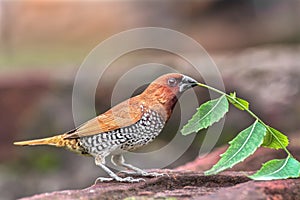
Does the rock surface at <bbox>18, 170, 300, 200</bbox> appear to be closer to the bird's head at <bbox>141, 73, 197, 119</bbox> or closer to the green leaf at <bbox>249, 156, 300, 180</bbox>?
the green leaf at <bbox>249, 156, 300, 180</bbox>

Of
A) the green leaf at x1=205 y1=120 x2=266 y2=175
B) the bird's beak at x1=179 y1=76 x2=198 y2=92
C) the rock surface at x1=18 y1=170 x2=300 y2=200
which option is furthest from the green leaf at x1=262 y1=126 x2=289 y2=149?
the bird's beak at x1=179 y1=76 x2=198 y2=92

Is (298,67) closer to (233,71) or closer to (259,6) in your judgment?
(233,71)

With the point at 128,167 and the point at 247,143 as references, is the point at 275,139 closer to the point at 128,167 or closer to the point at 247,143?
the point at 247,143

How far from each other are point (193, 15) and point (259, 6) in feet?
5.98

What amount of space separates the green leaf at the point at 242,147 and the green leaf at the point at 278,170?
0.11 metres

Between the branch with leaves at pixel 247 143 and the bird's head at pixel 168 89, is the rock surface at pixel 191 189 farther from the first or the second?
the bird's head at pixel 168 89

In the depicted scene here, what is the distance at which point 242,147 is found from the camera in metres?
3.47

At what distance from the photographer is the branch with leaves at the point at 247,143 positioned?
3406 mm

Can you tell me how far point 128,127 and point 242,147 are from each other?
0.69 meters

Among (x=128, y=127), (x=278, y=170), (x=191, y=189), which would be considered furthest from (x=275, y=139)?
(x=128, y=127)

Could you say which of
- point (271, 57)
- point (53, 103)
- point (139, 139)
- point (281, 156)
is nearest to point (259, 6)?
point (271, 57)

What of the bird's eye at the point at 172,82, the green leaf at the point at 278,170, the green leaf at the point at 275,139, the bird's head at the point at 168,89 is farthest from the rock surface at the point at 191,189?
the bird's eye at the point at 172,82

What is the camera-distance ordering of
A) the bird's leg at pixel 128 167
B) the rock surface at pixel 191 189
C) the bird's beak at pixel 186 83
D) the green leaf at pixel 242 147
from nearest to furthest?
1. the rock surface at pixel 191 189
2. the green leaf at pixel 242 147
3. the bird's beak at pixel 186 83
4. the bird's leg at pixel 128 167

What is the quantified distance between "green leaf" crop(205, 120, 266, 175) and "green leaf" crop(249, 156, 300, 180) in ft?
0.38
